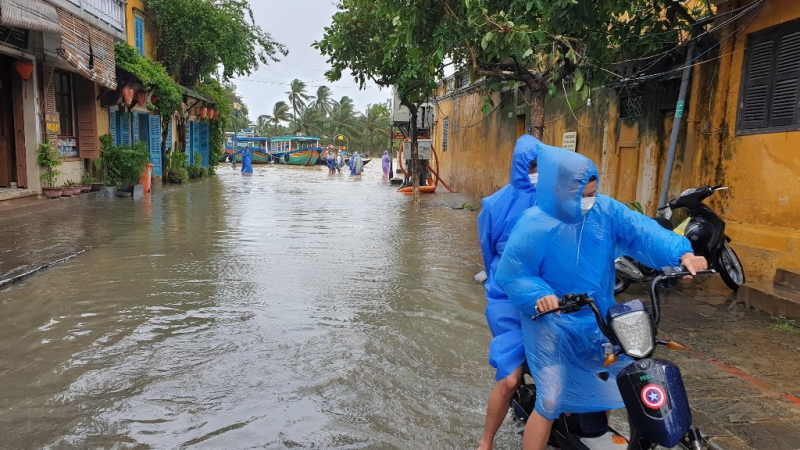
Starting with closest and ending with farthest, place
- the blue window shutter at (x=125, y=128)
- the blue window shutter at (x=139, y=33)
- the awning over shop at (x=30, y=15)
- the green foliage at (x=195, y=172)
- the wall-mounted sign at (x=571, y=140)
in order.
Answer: the awning over shop at (x=30, y=15), the wall-mounted sign at (x=571, y=140), the blue window shutter at (x=125, y=128), the blue window shutter at (x=139, y=33), the green foliage at (x=195, y=172)

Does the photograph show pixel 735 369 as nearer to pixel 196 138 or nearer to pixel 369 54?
pixel 369 54

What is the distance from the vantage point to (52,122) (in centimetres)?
1206

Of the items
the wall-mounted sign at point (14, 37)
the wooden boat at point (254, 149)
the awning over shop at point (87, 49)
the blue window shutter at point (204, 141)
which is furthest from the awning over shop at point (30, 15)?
the wooden boat at point (254, 149)

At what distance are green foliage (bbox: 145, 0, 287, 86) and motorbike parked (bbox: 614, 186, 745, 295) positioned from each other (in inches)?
673

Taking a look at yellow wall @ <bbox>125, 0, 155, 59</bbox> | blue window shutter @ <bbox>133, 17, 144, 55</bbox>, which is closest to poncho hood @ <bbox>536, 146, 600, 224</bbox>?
yellow wall @ <bbox>125, 0, 155, 59</bbox>

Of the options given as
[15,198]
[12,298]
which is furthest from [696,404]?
[15,198]

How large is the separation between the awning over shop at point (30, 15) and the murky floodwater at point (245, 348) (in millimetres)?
3524

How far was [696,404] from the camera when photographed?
3549 mm

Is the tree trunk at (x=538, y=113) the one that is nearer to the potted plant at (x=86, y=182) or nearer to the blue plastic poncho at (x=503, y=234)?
the blue plastic poncho at (x=503, y=234)

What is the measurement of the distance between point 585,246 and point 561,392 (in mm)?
597

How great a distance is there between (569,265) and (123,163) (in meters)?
14.7

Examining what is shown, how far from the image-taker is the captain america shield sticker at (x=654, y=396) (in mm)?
2098

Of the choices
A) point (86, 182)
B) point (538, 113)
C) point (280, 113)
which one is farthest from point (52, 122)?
point (280, 113)

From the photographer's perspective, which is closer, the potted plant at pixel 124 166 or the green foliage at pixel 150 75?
the green foliage at pixel 150 75
